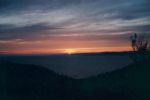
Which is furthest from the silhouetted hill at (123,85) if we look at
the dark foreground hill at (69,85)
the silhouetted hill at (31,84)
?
Result: the silhouetted hill at (31,84)

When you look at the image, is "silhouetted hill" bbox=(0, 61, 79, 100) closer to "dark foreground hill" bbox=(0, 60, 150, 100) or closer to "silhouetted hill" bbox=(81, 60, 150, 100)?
"dark foreground hill" bbox=(0, 60, 150, 100)

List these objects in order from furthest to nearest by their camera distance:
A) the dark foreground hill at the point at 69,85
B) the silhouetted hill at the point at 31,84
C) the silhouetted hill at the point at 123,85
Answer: the silhouetted hill at the point at 31,84 → the dark foreground hill at the point at 69,85 → the silhouetted hill at the point at 123,85

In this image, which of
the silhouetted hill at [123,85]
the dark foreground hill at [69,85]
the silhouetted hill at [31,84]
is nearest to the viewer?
the silhouetted hill at [123,85]

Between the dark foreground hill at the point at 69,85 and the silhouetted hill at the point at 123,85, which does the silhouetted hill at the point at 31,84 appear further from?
the silhouetted hill at the point at 123,85

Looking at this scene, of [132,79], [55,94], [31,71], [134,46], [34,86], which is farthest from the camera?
[134,46]

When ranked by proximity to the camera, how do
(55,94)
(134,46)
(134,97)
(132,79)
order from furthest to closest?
(134,46) < (132,79) < (55,94) < (134,97)

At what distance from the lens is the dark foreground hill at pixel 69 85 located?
A: 25.2 metres

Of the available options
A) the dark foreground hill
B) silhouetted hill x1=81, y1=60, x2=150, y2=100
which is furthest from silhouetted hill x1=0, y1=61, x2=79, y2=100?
silhouetted hill x1=81, y1=60, x2=150, y2=100

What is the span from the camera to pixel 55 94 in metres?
26.5

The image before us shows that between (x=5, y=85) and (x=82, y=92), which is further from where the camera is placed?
(x=5, y=85)

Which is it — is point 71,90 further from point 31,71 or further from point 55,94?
point 31,71

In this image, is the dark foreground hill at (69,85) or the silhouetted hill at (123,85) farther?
the dark foreground hill at (69,85)

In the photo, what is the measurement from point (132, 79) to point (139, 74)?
6.48 feet

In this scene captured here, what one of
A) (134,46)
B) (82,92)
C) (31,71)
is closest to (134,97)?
(82,92)
